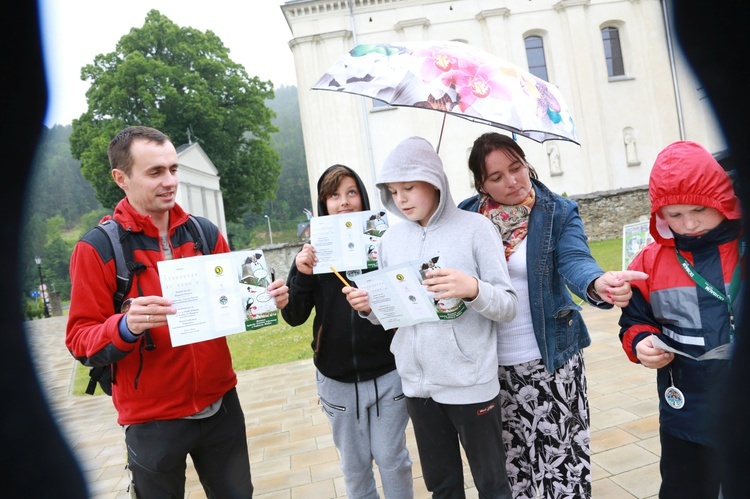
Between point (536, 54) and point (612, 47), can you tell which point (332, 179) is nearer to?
point (536, 54)

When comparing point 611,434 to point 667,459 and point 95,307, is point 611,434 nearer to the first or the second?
point 667,459

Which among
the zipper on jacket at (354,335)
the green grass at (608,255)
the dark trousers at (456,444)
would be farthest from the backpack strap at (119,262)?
the green grass at (608,255)

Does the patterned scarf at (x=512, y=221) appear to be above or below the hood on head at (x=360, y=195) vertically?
below

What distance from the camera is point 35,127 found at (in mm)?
729

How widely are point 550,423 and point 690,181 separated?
115 centimetres

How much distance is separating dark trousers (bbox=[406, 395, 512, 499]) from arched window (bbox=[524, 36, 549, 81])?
2378cm

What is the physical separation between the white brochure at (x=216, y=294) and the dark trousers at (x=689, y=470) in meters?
1.59

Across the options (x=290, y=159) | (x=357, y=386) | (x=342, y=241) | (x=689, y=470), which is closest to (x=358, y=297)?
(x=342, y=241)

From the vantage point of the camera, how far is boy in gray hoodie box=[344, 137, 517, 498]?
1.96 meters

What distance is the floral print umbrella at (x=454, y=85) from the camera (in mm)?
1919

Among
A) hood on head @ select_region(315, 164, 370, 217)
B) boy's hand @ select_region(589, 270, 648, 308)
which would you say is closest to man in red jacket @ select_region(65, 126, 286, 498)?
hood on head @ select_region(315, 164, 370, 217)

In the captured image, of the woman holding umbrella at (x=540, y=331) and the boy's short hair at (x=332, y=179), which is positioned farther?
the boy's short hair at (x=332, y=179)

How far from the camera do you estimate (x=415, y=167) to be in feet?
6.61

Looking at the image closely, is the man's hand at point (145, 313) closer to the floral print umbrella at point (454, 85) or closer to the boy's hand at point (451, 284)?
the boy's hand at point (451, 284)
